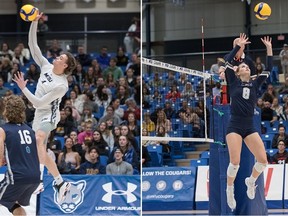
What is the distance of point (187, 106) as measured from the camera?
15773mm

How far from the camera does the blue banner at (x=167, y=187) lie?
15.1 meters

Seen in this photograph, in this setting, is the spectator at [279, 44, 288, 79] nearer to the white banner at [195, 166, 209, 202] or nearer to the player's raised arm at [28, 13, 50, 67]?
the white banner at [195, 166, 209, 202]

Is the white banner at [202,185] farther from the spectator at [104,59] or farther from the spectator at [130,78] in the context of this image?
the spectator at [104,59]

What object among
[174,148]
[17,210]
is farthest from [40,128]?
[174,148]

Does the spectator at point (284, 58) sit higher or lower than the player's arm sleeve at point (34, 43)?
higher

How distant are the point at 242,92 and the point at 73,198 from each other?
530cm

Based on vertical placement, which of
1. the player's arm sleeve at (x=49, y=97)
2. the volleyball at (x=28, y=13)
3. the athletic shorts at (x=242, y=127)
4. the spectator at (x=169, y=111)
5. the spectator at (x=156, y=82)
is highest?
the volleyball at (x=28, y=13)

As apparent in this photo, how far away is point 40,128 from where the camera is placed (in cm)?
916

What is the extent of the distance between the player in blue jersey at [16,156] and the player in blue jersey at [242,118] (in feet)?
11.1

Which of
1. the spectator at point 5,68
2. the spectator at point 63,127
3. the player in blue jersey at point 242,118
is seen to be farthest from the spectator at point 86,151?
the spectator at point 5,68

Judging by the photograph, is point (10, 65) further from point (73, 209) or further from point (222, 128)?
point (222, 128)

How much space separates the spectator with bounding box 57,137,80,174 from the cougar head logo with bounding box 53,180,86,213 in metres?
1.07

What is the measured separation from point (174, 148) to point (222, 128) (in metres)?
7.20

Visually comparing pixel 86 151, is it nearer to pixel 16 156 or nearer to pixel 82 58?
pixel 16 156
